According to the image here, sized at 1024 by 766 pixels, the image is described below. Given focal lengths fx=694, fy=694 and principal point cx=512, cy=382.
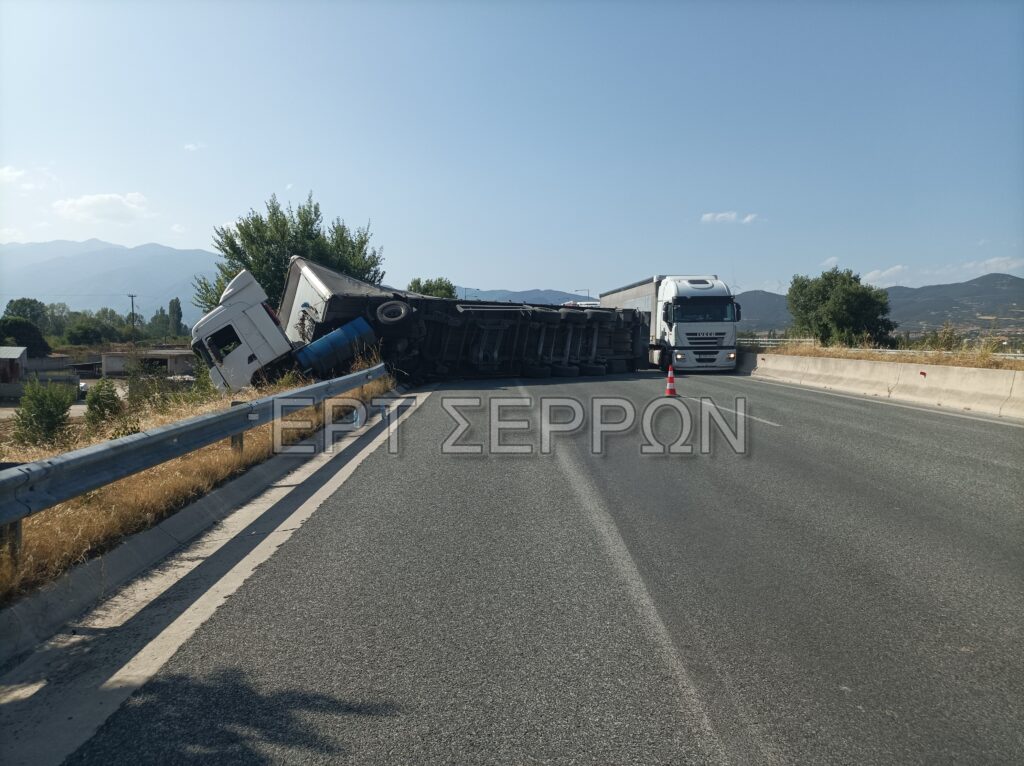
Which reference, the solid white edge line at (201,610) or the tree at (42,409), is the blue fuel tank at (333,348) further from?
the solid white edge line at (201,610)

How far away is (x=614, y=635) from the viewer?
346cm

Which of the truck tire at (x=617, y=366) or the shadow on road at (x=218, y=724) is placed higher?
the truck tire at (x=617, y=366)

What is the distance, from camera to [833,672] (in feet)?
10.3

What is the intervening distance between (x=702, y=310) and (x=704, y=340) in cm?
110

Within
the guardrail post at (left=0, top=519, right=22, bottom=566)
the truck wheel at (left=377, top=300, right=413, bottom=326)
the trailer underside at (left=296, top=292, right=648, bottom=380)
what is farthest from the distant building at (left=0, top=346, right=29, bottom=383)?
the guardrail post at (left=0, top=519, right=22, bottom=566)

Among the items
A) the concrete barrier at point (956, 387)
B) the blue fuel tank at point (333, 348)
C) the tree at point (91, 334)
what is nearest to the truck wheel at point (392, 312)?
the blue fuel tank at point (333, 348)

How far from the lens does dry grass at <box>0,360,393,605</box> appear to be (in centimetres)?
381

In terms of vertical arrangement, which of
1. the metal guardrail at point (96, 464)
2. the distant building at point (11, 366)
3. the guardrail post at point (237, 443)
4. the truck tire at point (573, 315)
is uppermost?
the truck tire at point (573, 315)

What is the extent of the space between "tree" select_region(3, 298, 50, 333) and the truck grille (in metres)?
139

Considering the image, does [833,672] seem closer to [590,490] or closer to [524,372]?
[590,490]

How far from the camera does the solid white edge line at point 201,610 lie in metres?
3.06

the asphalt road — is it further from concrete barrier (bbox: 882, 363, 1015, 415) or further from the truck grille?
the truck grille

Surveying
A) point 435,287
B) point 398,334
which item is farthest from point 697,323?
point 435,287

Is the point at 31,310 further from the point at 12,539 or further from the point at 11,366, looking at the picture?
the point at 12,539
